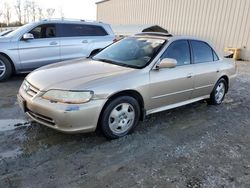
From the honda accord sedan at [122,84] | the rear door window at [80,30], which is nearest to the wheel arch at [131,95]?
the honda accord sedan at [122,84]

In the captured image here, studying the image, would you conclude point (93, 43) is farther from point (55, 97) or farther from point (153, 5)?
point (153, 5)

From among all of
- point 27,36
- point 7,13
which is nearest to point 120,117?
point 27,36

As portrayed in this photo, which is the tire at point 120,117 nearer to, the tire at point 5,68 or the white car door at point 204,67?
the white car door at point 204,67

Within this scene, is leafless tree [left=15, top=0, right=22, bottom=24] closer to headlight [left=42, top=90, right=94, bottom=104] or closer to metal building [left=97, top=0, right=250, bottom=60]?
metal building [left=97, top=0, right=250, bottom=60]

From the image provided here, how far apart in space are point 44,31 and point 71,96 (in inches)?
182

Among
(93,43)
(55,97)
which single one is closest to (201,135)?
(55,97)

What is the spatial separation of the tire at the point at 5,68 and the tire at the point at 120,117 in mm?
4340

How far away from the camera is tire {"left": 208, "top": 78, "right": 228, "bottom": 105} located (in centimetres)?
552

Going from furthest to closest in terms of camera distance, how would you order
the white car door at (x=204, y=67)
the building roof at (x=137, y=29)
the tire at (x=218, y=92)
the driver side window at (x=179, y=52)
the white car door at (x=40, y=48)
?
the building roof at (x=137, y=29) → the white car door at (x=40, y=48) → the tire at (x=218, y=92) → the white car door at (x=204, y=67) → the driver side window at (x=179, y=52)

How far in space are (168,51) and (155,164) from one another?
1.99 meters

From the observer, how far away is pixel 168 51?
14.3 ft

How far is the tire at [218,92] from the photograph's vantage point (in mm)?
5520

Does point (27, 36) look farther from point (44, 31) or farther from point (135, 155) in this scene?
point (135, 155)

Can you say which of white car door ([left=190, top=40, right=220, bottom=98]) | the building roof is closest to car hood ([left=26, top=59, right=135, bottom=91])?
white car door ([left=190, top=40, right=220, bottom=98])
